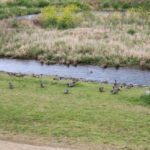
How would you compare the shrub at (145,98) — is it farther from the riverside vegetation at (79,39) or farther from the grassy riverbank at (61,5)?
the grassy riverbank at (61,5)

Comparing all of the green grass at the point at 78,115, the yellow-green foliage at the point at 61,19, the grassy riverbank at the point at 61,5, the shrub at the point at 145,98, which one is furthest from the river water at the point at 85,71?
the grassy riverbank at the point at 61,5

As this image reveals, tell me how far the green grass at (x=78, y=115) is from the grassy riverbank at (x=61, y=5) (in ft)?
131

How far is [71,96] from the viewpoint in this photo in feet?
63.9

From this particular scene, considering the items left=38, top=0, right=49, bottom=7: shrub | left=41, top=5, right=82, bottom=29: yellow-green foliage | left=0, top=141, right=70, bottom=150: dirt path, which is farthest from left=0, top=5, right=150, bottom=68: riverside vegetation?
left=38, top=0, right=49, bottom=7: shrub

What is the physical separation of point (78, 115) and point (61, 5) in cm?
5114

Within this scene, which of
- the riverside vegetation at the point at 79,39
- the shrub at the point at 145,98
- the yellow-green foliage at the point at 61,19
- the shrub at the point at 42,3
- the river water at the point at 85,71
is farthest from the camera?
the shrub at the point at 42,3

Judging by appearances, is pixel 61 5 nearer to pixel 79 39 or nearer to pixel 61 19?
pixel 61 19

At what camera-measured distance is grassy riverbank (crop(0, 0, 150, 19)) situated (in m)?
60.4

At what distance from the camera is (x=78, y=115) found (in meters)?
15.9

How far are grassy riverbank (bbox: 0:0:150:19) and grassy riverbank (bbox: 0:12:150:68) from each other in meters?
14.7

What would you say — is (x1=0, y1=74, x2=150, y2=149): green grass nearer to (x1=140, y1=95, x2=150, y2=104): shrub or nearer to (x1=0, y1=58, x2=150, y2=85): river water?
(x1=140, y1=95, x2=150, y2=104): shrub

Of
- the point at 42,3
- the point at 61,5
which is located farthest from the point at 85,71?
the point at 42,3

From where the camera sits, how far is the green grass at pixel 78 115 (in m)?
13.8

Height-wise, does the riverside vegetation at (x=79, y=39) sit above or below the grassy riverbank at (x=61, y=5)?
below
